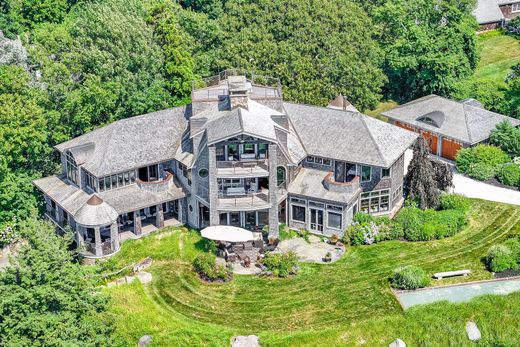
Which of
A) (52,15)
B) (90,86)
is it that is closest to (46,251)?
(90,86)

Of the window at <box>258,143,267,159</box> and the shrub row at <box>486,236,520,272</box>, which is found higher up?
the window at <box>258,143,267,159</box>

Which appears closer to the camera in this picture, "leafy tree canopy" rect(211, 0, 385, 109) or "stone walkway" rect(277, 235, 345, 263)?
"stone walkway" rect(277, 235, 345, 263)

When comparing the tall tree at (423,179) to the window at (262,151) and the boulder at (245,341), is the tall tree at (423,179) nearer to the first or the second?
the window at (262,151)

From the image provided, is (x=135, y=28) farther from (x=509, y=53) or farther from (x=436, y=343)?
(x=509, y=53)

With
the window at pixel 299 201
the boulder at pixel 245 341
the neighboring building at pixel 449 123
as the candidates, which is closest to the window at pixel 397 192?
the window at pixel 299 201

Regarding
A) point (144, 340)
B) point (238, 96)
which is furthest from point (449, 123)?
point (144, 340)

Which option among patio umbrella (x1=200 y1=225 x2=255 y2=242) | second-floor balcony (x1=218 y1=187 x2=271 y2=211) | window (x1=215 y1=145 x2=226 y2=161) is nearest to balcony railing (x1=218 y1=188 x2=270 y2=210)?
second-floor balcony (x1=218 y1=187 x2=271 y2=211)

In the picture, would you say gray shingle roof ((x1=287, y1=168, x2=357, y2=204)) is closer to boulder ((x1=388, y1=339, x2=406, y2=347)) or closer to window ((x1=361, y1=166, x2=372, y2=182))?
window ((x1=361, y1=166, x2=372, y2=182))
